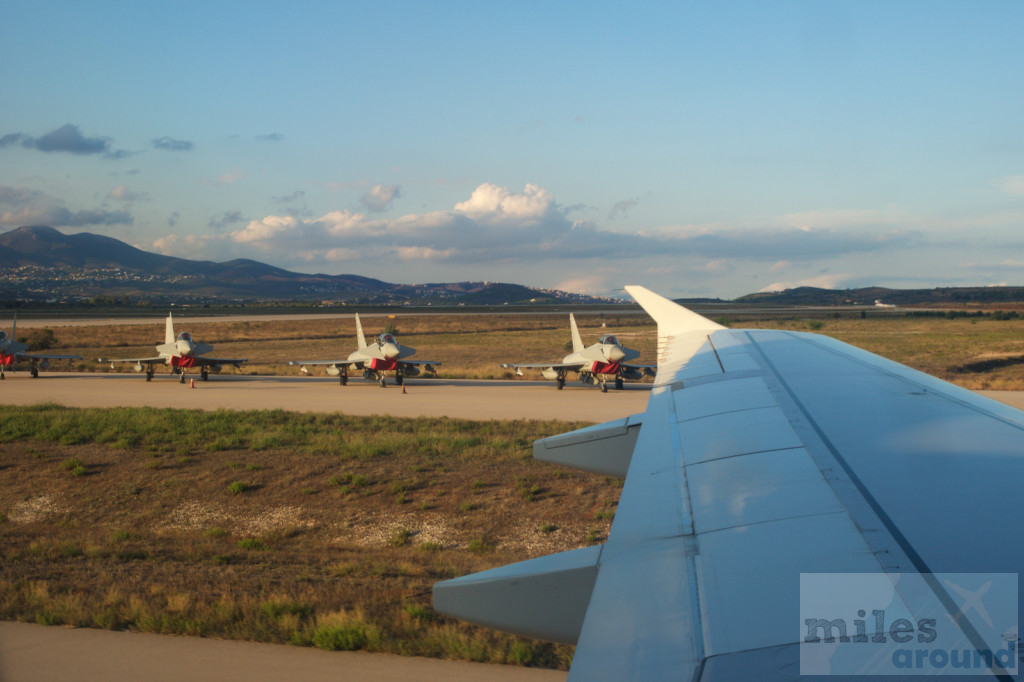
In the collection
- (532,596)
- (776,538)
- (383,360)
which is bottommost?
(383,360)

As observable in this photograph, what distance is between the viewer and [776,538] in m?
2.33

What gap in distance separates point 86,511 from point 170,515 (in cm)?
193

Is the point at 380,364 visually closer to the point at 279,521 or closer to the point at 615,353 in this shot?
the point at 615,353

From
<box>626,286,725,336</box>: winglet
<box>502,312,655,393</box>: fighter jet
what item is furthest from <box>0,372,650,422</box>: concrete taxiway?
<box>626,286,725,336</box>: winglet

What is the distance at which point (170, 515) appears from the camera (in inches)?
533

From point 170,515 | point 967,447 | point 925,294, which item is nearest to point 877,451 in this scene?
point 967,447

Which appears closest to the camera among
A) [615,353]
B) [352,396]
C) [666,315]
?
[666,315]

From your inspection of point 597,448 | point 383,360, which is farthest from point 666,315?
point 383,360

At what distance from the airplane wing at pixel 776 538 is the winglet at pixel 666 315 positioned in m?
3.24

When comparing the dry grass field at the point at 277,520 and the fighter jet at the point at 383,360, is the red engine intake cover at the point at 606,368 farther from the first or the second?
the dry grass field at the point at 277,520

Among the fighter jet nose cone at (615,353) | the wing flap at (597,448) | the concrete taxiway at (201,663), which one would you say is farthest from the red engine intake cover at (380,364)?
the wing flap at (597,448)

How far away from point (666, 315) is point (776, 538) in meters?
5.87

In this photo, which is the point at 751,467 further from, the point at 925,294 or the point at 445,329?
the point at 925,294

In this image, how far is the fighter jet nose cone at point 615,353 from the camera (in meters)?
28.8
